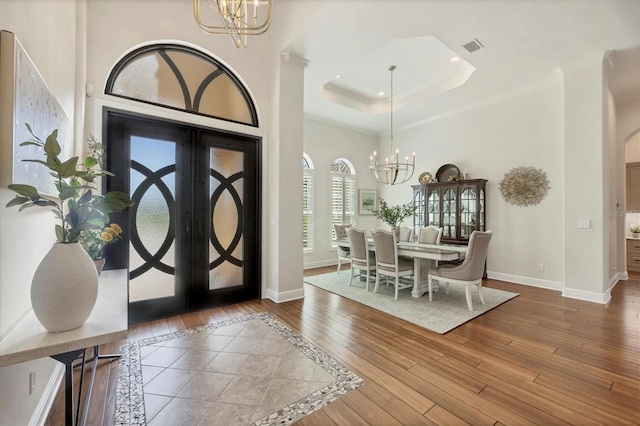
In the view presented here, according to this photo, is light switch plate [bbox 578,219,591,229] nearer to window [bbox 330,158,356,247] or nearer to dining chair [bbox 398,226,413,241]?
dining chair [bbox 398,226,413,241]

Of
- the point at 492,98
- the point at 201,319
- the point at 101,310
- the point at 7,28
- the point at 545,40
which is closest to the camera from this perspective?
the point at 7,28

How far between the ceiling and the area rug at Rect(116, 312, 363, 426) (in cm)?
363

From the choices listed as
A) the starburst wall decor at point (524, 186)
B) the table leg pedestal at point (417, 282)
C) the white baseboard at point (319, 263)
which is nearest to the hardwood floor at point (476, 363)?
the table leg pedestal at point (417, 282)

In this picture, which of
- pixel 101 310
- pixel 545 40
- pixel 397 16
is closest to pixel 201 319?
pixel 101 310

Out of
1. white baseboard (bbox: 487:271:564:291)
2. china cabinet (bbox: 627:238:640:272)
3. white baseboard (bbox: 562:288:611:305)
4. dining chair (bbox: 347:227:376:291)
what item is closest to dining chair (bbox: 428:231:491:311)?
dining chair (bbox: 347:227:376:291)

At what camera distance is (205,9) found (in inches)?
142

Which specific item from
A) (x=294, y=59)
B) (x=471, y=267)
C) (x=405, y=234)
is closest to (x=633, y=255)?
(x=405, y=234)

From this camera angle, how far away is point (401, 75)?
510 centimetres

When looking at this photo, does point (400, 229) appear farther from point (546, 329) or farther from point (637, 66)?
point (637, 66)

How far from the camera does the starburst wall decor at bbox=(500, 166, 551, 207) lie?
15.5 feet

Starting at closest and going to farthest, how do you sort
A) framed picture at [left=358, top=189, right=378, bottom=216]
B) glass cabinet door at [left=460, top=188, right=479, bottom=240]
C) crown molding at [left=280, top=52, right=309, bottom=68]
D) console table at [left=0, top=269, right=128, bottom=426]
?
console table at [left=0, top=269, right=128, bottom=426], crown molding at [left=280, top=52, right=309, bottom=68], glass cabinet door at [left=460, top=188, right=479, bottom=240], framed picture at [left=358, top=189, right=378, bottom=216]

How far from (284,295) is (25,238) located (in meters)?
2.85

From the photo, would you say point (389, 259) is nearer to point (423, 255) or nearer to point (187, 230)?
point (423, 255)

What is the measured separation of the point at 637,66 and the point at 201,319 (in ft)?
23.4
